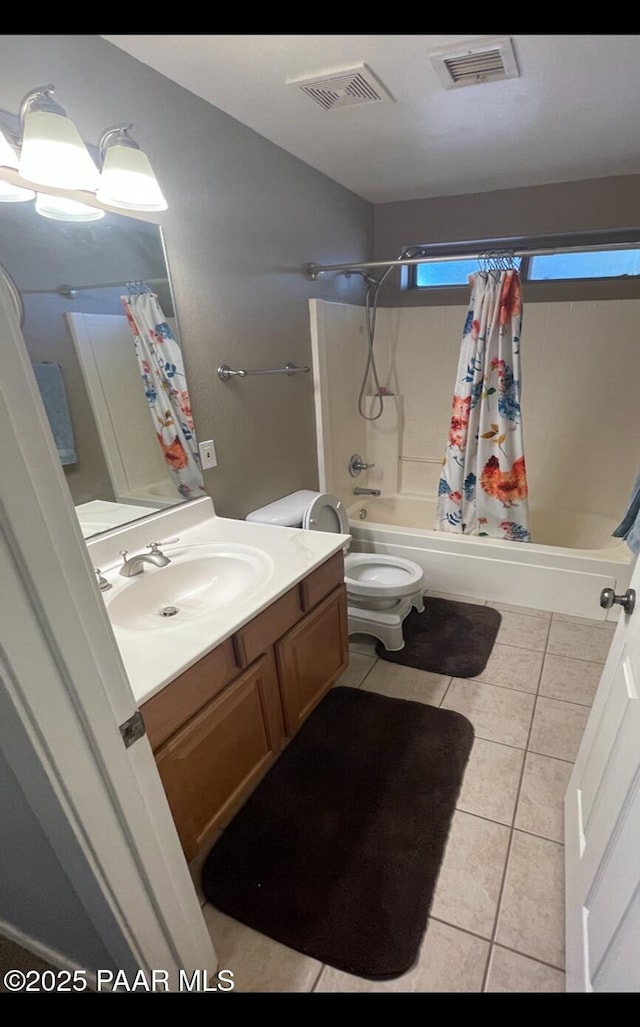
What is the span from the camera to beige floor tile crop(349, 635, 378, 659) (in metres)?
2.24

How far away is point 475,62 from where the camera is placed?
1.39 meters

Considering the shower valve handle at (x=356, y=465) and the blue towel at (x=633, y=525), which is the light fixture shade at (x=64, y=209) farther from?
the shower valve handle at (x=356, y=465)

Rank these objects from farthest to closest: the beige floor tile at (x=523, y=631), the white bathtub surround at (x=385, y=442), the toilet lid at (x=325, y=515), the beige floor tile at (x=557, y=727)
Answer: the white bathtub surround at (x=385, y=442) < the beige floor tile at (x=523, y=631) < the toilet lid at (x=325, y=515) < the beige floor tile at (x=557, y=727)

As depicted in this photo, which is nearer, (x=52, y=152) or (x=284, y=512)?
(x=52, y=152)

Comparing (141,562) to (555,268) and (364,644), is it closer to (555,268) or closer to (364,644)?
(364,644)

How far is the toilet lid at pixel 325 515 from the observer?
2.05 m

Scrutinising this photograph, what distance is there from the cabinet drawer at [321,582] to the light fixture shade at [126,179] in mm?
1223

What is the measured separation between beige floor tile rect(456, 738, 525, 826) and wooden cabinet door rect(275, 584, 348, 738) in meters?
0.60

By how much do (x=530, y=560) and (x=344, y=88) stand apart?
218cm

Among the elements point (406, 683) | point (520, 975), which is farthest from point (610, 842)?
point (406, 683)

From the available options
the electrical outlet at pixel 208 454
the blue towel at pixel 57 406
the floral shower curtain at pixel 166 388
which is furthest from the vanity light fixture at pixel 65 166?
the electrical outlet at pixel 208 454

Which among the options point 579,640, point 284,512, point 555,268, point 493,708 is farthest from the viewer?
point 555,268

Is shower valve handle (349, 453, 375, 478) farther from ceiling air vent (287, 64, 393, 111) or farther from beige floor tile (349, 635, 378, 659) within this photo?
ceiling air vent (287, 64, 393, 111)
